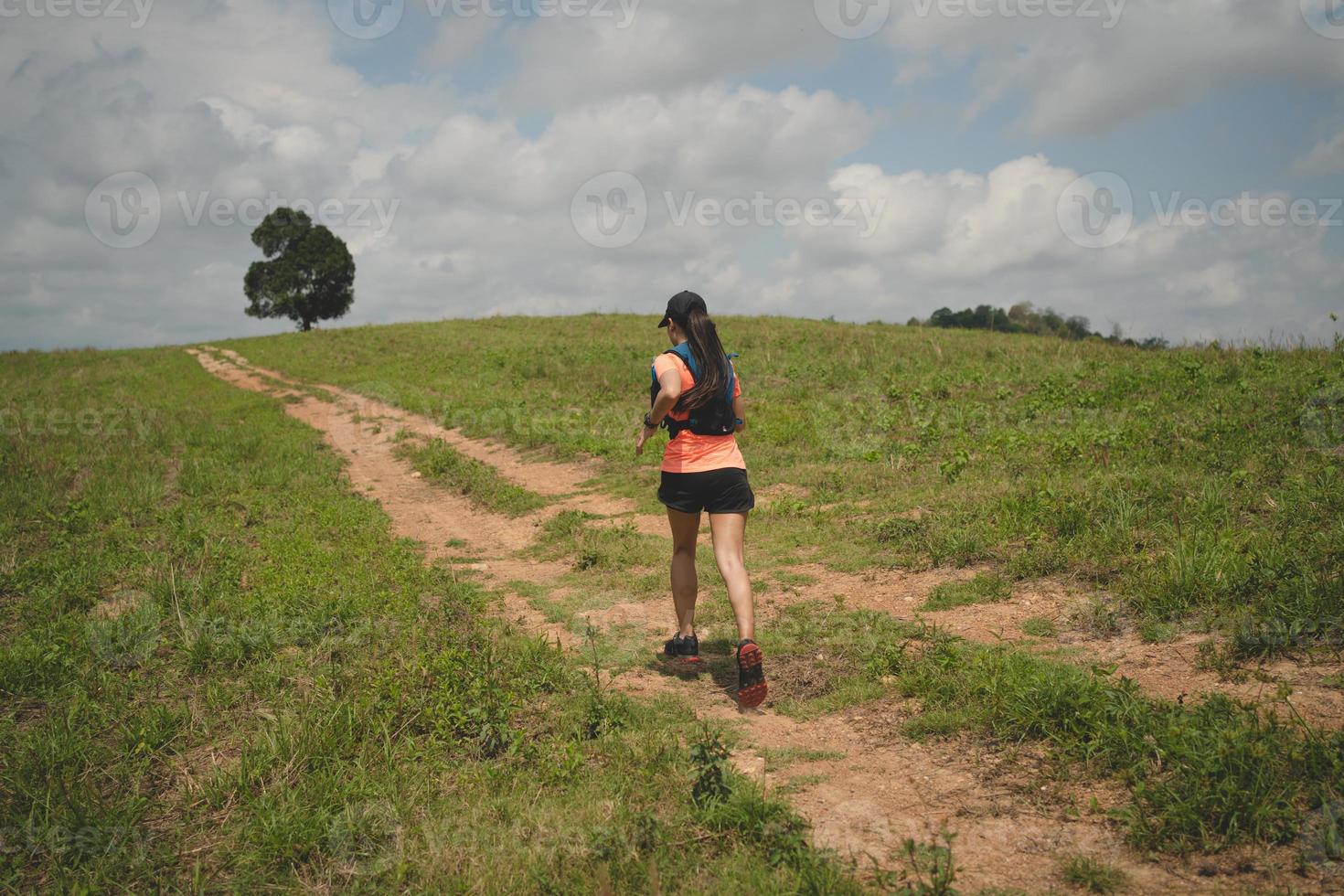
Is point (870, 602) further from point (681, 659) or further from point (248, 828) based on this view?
point (248, 828)

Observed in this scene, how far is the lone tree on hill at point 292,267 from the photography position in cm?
5534

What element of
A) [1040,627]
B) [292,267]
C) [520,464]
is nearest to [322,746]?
[1040,627]

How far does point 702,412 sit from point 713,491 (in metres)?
0.52

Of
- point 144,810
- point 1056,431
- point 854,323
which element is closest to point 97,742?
point 144,810

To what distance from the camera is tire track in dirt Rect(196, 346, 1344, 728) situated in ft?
13.0

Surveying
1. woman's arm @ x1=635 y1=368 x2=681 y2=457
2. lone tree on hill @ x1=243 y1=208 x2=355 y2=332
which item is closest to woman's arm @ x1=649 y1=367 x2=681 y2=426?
woman's arm @ x1=635 y1=368 x2=681 y2=457

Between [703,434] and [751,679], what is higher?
[703,434]

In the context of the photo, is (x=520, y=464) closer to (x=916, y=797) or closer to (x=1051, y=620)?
(x=1051, y=620)

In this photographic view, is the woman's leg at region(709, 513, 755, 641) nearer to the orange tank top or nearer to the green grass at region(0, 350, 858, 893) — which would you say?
the orange tank top

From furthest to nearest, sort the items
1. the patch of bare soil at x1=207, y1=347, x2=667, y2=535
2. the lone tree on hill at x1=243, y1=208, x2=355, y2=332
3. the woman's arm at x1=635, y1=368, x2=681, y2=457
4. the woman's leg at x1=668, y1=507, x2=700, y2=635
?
the lone tree on hill at x1=243, y1=208, x2=355, y2=332 < the patch of bare soil at x1=207, y1=347, x2=667, y2=535 < the woman's leg at x1=668, y1=507, x2=700, y2=635 < the woman's arm at x1=635, y1=368, x2=681, y2=457

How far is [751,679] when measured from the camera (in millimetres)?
4480

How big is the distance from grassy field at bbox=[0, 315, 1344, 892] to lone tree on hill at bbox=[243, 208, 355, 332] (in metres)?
47.2

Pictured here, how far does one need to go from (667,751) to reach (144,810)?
8.17ft

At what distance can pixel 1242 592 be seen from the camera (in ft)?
16.3
